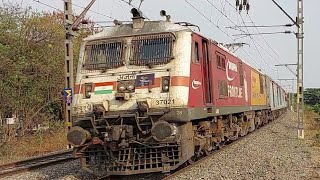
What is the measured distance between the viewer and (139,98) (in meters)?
9.37

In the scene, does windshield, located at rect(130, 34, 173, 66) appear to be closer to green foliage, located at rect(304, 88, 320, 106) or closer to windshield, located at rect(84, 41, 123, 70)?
windshield, located at rect(84, 41, 123, 70)

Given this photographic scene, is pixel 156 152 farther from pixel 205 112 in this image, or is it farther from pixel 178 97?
pixel 205 112

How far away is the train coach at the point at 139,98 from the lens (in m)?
9.18

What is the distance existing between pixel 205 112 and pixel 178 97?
74.6 inches

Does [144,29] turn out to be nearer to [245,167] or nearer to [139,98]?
[139,98]

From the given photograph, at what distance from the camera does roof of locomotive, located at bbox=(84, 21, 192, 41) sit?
10008 millimetres

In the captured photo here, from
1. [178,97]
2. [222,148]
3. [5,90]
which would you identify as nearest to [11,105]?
[5,90]

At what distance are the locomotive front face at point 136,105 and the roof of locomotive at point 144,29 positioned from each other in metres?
0.03

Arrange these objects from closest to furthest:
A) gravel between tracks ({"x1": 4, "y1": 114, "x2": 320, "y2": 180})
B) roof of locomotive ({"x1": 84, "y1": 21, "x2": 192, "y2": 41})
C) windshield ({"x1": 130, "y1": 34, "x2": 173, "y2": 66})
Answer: windshield ({"x1": 130, "y1": 34, "x2": 173, "y2": 66})
gravel between tracks ({"x1": 4, "y1": 114, "x2": 320, "y2": 180})
roof of locomotive ({"x1": 84, "y1": 21, "x2": 192, "y2": 41})

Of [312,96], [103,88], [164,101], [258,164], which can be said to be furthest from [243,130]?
[312,96]

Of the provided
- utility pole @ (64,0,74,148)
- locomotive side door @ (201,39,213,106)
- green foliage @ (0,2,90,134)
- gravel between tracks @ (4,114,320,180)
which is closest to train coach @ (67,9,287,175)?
locomotive side door @ (201,39,213,106)

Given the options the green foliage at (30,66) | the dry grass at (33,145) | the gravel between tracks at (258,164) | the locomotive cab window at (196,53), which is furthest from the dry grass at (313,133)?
the green foliage at (30,66)

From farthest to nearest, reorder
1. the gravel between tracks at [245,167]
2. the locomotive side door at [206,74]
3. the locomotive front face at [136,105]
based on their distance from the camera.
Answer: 1. the locomotive side door at [206,74]
2. the gravel between tracks at [245,167]
3. the locomotive front face at [136,105]

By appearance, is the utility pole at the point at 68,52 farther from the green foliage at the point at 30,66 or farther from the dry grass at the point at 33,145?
the green foliage at the point at 30,66
